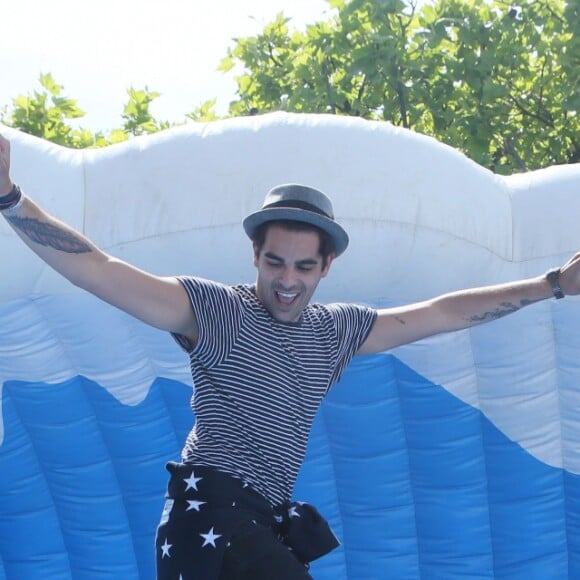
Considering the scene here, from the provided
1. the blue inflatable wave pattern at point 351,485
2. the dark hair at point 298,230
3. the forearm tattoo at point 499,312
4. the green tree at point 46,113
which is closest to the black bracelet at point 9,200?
the dark hair at point 298,230

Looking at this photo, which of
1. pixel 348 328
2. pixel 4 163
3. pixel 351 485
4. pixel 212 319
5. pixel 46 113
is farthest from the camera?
pixel 46 113

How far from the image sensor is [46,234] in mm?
1521

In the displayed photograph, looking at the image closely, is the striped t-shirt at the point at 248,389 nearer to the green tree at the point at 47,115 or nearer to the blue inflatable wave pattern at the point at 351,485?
the blue inflatable wave pattern at the point at 351,485


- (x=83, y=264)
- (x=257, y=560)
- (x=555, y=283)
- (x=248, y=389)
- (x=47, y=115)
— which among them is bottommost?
(x=257, y=560)

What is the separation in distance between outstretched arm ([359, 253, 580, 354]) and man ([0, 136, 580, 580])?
0.14m

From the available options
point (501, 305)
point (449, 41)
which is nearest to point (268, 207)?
point (501, 305)

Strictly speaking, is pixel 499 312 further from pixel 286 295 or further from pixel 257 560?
pixel 257 560

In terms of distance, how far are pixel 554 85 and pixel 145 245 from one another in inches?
128

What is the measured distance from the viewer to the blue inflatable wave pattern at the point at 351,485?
2.76 metres

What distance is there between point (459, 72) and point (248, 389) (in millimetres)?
3634

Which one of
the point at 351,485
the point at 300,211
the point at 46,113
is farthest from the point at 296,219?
the point at 46,113

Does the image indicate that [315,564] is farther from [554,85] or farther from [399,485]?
[554,85]

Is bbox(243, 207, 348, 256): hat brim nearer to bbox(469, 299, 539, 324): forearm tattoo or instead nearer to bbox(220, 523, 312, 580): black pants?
bbox(469, 299, 539, 324): forearm tattoo

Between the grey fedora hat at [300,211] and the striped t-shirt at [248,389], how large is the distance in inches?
4.7
